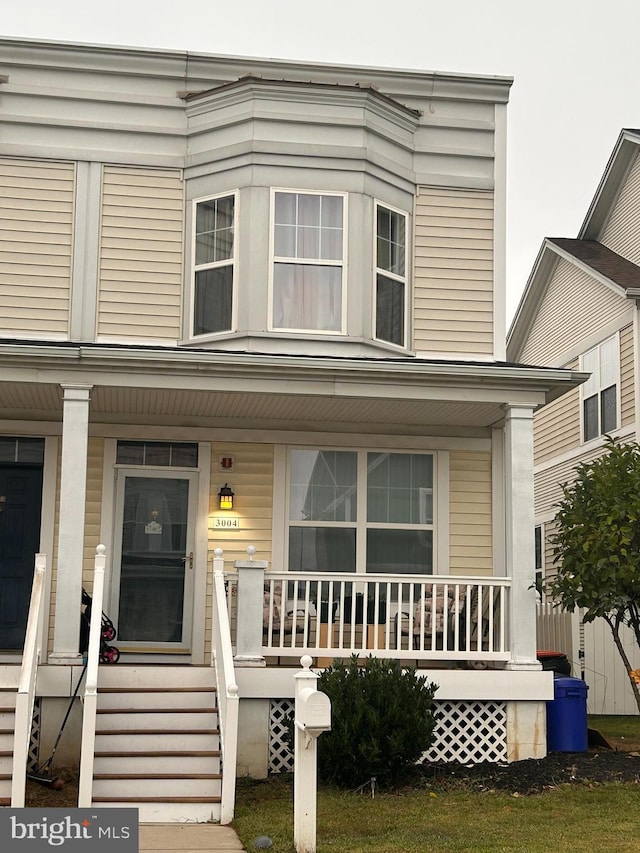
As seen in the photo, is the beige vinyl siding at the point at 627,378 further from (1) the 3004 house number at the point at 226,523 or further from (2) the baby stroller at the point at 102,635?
(2) the baby stroller at the point at 102,635

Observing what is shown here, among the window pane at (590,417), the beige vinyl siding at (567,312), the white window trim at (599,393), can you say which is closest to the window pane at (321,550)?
the white window trim at (599,393)

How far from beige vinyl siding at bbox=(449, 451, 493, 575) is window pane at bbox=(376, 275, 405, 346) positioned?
59.7 inches

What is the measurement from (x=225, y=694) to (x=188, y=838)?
1.57 metres

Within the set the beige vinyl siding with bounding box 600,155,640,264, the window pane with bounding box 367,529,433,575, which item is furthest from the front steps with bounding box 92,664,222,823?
the beige vinyl siding with bounding box 600,155,640,264

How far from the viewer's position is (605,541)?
1036 centimetres

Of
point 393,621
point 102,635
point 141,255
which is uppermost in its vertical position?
point 141,255

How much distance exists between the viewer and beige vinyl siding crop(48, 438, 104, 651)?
11.6 m

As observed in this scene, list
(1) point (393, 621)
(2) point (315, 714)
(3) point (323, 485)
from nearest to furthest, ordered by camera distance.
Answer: (2) point (315, 714)
(1) point (393, 621)
(3) point (323, 485)

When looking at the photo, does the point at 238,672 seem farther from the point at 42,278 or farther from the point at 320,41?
the point at 320,41

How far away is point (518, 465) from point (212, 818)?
4.59 m

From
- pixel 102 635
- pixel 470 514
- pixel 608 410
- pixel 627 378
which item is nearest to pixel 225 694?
pixel 102 635

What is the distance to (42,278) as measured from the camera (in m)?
11.8

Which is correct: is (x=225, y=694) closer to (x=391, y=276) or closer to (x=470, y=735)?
(x=470, y=735)

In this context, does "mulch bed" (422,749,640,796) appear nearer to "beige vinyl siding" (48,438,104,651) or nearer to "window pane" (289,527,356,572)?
"window pane" (289,527,356,572)
